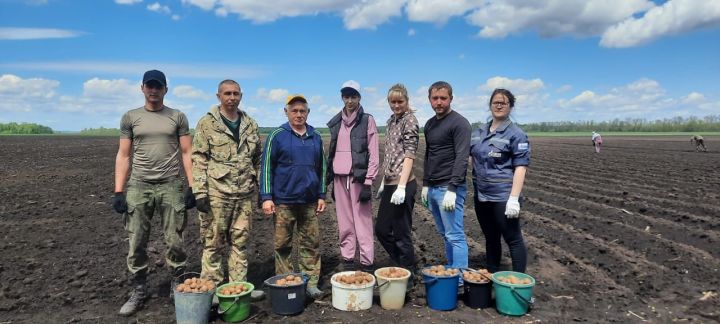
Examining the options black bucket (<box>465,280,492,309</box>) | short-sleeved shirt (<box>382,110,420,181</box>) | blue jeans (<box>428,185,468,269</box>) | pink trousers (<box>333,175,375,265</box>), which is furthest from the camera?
pink trousers (<box>333,175,375,265</box>)

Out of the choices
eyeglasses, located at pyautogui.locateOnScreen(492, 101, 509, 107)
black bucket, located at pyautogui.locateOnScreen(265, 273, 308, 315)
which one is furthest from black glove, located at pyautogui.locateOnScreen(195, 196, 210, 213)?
eyeglasses, located at pyautogui.locateOnScreen(492, 101, 509, 107)

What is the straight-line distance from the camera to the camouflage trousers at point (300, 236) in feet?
15.9

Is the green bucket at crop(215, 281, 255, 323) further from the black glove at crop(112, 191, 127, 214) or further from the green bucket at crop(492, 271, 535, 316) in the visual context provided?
the green bucket at crop(492, 271, 535, 316)

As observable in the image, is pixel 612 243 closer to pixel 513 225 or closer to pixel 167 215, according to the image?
pixel 513 225

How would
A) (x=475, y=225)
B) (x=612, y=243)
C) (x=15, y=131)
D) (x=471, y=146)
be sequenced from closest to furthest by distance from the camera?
(x=471, y=146), (x=612, y=243), (x=475, y=225), (x=15, y=131)

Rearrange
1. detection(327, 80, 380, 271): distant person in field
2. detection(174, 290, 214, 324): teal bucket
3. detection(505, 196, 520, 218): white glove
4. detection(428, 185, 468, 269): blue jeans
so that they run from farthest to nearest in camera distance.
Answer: detection(327, 80, 380, 271): distant person in field
detection(428, 185, 468, 269): blue jeans
detection(505, 196, 520, 218): white glove
detection(174, 290, 214, 324): teal bucket

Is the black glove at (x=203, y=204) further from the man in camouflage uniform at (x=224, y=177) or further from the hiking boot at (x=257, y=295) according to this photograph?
the hiking boot at (x=257, y=295)

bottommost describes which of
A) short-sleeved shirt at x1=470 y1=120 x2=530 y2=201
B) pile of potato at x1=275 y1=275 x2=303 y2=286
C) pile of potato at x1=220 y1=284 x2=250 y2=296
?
pile of potato at x1=220 y1=284 x2=250 y2=296

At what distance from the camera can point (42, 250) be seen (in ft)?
22.9

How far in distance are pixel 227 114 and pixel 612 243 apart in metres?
6.25

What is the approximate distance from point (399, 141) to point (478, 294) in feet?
5.64

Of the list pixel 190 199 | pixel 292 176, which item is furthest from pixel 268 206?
pixel 190 199

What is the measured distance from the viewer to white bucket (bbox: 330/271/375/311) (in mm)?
4547

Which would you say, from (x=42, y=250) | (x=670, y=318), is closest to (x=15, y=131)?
(x=42, y=250)
